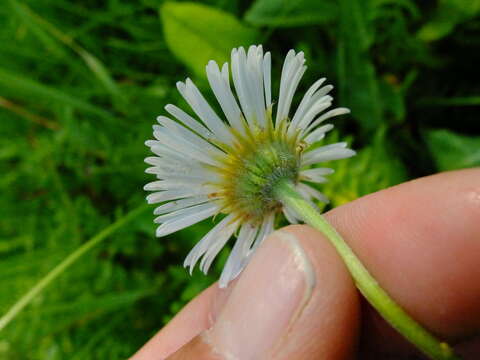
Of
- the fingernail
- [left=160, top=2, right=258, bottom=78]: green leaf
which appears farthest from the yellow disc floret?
[left=160, top=2, right=258, bottom=78]: green leaf

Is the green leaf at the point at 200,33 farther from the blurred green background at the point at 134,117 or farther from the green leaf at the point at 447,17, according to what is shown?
the green leaf at the point at 447,17

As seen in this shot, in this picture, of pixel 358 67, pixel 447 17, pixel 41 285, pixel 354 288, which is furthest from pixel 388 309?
pixel 447 17

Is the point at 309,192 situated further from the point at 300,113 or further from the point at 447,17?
the point at 447,17

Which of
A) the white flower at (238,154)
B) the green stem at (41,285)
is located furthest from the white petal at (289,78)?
the green stem at (41,285)

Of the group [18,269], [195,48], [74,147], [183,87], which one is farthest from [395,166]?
[18,269]

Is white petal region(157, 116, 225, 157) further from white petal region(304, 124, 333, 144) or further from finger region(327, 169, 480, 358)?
finger region(327, 169, 480, 358)

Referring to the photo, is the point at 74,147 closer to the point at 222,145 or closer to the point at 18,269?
the point at 18,269
